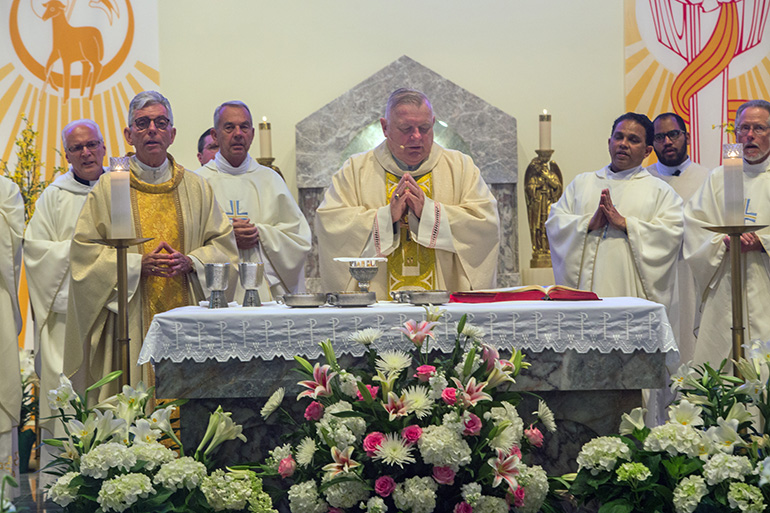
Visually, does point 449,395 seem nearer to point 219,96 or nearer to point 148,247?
point 148,247

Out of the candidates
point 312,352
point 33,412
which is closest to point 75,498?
point 312,352

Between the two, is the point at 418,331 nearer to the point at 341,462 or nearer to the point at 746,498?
the point at 341,462

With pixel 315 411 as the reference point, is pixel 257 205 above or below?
above

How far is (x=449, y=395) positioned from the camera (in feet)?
9.64

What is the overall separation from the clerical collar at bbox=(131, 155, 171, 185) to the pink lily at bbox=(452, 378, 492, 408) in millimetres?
2461

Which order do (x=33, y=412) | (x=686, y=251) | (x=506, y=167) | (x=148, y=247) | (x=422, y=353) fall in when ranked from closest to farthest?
(x=422, y=353), (x=148, y=247), (x=686, y=251), (x=33, y=412), (x=506, y=167)

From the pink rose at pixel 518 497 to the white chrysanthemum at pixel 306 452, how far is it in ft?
2.17

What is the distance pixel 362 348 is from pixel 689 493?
1234mm

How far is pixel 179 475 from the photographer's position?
3.05 m

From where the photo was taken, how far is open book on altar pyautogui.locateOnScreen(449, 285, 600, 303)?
3.79m

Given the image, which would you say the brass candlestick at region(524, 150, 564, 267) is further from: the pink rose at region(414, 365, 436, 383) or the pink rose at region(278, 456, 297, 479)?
the pink rose at region(278, 456, 297, 479)

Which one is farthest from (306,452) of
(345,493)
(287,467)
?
(345,493)

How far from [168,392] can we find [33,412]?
3435 mm

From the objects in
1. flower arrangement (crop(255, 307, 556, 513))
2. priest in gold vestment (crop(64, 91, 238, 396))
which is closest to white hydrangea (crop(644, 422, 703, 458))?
flower arrangement (crop(255, 307, 556, 513))
